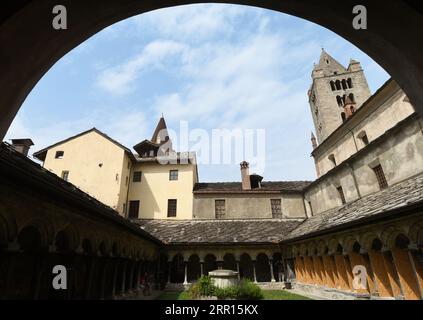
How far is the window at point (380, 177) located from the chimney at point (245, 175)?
11.7m

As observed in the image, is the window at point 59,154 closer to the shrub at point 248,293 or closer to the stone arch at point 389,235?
the shrub at point 248,293

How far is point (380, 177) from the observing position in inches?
558

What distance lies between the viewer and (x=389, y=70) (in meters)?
1.84

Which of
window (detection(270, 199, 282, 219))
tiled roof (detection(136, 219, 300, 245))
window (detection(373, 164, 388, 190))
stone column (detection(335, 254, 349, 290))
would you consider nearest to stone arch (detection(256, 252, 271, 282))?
tiled roof (detection(136, 219, 300, 245))

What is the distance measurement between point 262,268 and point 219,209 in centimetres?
630

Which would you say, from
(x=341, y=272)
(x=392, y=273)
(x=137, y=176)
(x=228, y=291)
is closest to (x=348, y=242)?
(x=341, y=272)

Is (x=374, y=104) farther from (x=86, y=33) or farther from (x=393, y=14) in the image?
(x=86, y=33)

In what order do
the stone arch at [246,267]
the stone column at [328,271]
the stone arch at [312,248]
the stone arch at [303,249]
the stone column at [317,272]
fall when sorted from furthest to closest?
the stone arch at [246,267]
the stone arch at [303,249]
the stone arch at [312,248]
the stone column at [317,272]
the stone column at [328,271]

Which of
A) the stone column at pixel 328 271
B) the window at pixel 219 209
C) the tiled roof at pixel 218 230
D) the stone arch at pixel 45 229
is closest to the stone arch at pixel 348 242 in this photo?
the stone column at pixel 328 271

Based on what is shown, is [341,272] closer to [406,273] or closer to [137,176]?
[406,273]

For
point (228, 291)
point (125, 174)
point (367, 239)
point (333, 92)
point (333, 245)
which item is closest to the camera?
point (367, 239)

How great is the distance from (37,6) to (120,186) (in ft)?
69.9

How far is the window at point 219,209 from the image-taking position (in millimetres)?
23297

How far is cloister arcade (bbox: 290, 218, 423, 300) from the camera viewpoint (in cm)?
827
